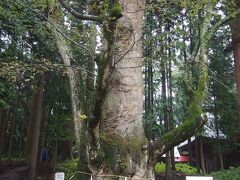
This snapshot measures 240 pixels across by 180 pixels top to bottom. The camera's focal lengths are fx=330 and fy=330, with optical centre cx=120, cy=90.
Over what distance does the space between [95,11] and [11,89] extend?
7864mm

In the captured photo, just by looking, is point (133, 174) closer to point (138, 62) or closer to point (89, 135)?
point (89, 135)

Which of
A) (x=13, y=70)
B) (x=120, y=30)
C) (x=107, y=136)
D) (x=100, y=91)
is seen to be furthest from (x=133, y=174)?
(x=13, y=70)

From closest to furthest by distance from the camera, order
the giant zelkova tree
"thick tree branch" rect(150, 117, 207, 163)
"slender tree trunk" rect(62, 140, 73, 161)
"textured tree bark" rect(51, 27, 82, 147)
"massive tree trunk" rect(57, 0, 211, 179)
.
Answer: the giant zelkova tree < "massive tree trunk" rect(57, 0, 211, 179) < "thick tree branch" rect(150, 117, 207, 163) < "textured tree bark" rect(51, 27, 82, 147) < "slender tree trunk" rect(62, 140, 73, 161)

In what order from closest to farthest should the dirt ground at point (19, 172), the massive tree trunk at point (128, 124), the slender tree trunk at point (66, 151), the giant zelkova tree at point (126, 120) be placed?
the giant zelkova tree at point (126, 120)
the massive tree trunk at point (128, 124)
the dirt ground at point (19, 172)
the slender tree trunk at point (66, 151)

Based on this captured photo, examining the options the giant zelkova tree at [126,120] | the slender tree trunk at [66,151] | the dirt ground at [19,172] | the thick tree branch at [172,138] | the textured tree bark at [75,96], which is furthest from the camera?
the slender tree trunk at [66,151]

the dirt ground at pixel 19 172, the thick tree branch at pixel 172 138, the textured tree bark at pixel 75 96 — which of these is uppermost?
the textured tree bark at pixel 75 96

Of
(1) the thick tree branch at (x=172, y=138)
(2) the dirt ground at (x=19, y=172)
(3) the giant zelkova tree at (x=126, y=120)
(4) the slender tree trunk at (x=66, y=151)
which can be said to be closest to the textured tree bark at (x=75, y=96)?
(3) the giant zelkova tree at (x=126, y=120)

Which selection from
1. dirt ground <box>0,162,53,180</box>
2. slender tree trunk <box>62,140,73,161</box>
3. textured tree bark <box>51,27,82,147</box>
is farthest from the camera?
slender tree trunk <box>62,140,73,161</box>

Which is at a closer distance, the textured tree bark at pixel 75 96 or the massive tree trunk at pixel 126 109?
the massive tree trunk at pixel 126 109

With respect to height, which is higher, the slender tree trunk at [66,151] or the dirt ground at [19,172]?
the slender tree trunk at [66,151]

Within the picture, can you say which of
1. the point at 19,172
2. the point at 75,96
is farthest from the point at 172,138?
the point at 19,172

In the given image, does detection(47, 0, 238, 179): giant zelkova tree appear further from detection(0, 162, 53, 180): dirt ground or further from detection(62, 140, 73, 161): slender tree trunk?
detection(62, 140, 73, 161): slender tree trunk

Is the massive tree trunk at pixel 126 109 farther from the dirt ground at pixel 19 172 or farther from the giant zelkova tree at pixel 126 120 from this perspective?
the dirt ground at pixel 19 172

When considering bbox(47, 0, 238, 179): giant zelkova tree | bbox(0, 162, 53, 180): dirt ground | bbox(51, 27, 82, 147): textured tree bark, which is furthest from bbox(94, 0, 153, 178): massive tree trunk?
bbox(0, 162, 53, 180): dirt ground
